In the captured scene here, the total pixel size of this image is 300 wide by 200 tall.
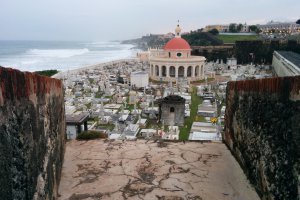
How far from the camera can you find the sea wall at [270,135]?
3.59m

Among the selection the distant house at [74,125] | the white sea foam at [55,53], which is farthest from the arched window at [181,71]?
the white sea foam at [55,53]

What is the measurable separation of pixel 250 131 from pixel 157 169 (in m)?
1.86

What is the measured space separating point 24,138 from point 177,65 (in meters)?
37.3

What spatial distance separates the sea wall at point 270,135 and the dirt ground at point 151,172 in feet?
1.51

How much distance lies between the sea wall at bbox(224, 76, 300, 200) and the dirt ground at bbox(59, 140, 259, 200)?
459mm

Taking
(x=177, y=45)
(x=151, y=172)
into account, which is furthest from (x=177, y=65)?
(x=151, y=172)

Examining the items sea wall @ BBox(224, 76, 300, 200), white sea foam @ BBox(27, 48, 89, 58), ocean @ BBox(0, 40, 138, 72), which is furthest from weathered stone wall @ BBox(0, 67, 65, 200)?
white sea foam @ BBox(27, 48, 89, 58)

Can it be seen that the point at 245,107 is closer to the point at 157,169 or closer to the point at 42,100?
the point at 157,169

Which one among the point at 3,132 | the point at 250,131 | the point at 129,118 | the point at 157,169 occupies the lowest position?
the point at 129,118

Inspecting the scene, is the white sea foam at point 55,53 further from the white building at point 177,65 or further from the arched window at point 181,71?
the arched window at point 181,71

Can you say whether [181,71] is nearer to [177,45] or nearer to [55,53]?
[177,45]

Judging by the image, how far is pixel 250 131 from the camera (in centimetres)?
544

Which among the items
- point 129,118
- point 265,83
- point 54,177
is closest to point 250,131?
point 265,83

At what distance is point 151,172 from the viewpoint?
19.5ft
